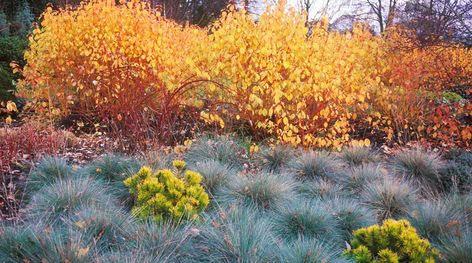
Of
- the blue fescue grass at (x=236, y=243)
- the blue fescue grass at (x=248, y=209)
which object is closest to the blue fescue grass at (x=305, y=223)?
the blue fescue grass at (x=248, y=209)

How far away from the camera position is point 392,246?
2.58m

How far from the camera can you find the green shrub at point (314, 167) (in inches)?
186

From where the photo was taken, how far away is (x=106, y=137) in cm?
596

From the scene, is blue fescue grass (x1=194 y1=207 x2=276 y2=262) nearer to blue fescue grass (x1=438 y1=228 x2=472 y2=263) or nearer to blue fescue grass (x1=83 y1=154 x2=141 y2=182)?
blue fescue grass (x1=438 y1=228 x2=472 y2=263)

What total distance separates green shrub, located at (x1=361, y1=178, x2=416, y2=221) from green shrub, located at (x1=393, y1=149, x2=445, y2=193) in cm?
78

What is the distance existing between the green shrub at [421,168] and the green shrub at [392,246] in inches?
87.7

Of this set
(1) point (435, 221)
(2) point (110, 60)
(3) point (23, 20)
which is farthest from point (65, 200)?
(3) point (23, 20)

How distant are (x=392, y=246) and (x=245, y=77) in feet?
9.93

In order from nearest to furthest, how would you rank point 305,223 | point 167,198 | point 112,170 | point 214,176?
point 167,198
point 305,223
point 214,176
point 112,170

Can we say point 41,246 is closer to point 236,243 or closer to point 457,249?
point 236,243

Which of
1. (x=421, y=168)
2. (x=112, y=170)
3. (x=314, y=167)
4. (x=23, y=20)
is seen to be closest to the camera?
(x=112, y=170)

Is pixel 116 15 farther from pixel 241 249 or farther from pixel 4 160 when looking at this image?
pixel 241 249

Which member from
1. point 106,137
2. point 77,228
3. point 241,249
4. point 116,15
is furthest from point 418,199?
point 116,15

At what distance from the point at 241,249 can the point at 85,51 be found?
4.82 meters
